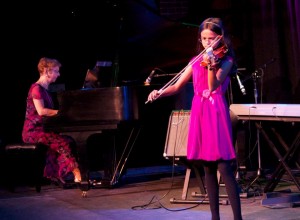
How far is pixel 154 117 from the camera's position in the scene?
6281mm

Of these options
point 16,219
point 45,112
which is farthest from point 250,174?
point 16,219

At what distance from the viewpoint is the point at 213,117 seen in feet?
12.1

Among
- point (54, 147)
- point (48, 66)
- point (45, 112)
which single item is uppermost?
point (48, 66)

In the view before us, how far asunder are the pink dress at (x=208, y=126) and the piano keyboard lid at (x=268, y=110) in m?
1.11

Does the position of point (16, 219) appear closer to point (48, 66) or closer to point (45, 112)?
point (45, 112)

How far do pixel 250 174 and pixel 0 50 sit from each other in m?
3.62

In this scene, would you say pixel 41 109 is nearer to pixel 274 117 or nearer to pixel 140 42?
pixel 140 42

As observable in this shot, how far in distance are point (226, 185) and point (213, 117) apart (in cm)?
45

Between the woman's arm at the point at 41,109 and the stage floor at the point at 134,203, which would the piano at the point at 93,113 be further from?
the stage floor at the point at 134,203

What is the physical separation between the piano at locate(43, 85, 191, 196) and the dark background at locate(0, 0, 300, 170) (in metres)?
0.86

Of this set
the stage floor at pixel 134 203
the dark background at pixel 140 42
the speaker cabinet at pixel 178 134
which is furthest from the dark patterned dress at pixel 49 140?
the speaker cabinet at pixel 178 134

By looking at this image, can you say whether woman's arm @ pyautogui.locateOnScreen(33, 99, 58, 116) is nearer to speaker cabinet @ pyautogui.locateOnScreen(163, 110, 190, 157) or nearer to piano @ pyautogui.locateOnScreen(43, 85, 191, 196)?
piano @ pyautogui.locateOnScreen(43, 85, 191, 196)

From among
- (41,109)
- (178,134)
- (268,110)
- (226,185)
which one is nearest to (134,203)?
(178,134)

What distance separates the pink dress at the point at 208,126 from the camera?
12.0 feet
